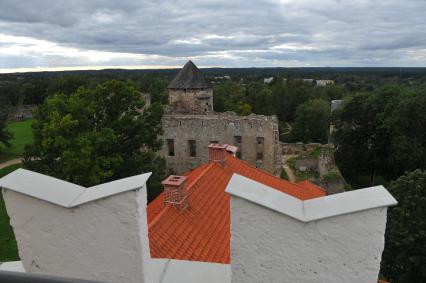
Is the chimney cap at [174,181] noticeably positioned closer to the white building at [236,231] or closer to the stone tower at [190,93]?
the white building at [236,231]

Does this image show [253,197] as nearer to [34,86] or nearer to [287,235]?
[287,235]

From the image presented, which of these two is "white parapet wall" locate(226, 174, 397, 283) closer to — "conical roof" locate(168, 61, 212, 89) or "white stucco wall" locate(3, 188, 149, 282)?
"white stucco wall" locate(3, 188, 149, 282)

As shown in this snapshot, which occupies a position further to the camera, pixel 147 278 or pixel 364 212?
pixel 147 278

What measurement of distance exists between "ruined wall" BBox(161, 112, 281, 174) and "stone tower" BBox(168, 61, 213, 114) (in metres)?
5.97

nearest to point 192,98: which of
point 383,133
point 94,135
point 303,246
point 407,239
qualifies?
point 383,133

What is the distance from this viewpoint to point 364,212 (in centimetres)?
385

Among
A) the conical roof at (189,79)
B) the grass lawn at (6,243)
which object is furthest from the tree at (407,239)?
the conical roof at (189,79)

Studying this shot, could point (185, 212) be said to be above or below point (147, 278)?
below

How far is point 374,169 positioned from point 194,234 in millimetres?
23622

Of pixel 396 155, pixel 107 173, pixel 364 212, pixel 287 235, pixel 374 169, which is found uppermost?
pixel 364 212

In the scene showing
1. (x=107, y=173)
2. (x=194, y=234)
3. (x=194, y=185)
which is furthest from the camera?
(x=107, y=173)

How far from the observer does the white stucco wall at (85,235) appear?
4.23 m

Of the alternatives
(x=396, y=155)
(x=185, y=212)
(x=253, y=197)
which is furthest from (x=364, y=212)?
(x=396, y=155)

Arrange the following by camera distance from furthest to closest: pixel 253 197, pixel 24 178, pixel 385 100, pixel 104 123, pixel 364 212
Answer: pixel 385 100 → pixel 104 123 → pixel 24 178 → pixel 253 197 → pixel 364 212
